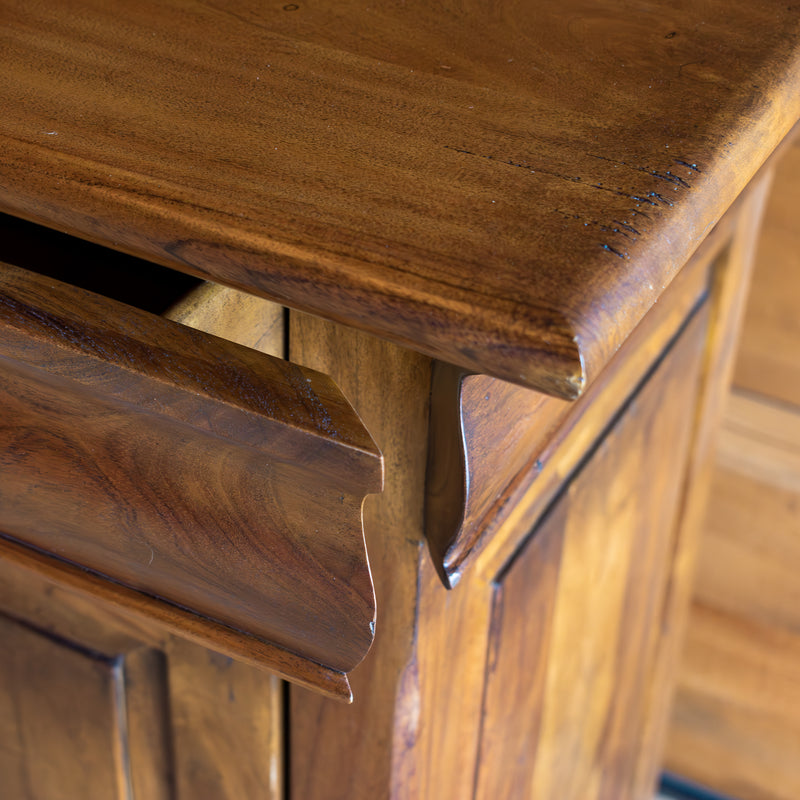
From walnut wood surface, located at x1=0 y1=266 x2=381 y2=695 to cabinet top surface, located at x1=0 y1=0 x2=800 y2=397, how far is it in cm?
2

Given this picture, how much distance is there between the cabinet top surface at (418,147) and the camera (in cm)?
24

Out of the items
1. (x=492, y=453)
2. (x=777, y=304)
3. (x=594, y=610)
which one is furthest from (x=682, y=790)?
(x=492, y=453)

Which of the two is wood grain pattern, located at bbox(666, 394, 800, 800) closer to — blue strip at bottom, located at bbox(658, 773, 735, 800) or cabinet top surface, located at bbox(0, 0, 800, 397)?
blue strip at bottom, located at bbox(658, 773, 735, 800)

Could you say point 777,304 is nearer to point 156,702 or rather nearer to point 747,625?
point 747,625

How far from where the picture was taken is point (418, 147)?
11.1 inches

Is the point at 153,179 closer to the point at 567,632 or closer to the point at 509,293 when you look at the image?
the point at 509,293

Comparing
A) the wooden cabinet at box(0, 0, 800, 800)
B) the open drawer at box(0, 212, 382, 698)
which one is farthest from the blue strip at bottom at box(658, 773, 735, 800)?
the open drawer at box(0, 212, 382, 698)

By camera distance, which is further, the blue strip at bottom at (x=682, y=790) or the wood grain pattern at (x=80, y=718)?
the blue strip at bottom at (x=682, y=790)

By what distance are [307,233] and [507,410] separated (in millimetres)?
103

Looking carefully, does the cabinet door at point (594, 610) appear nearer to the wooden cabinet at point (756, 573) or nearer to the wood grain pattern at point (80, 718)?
the wood grain pattern at point (80, 718)

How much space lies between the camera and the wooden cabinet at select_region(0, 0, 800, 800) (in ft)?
0.82

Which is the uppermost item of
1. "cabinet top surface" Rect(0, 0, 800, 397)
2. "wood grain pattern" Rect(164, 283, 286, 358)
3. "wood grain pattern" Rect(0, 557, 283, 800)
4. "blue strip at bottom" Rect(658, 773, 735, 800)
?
"cabinet top surface" Rect(0, 0, 800, 397)

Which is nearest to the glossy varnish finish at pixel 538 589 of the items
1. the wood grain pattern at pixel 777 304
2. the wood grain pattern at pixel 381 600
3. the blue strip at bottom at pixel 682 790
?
the wood grain pattern at pixel 381 600

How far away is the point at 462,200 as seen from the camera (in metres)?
0.26
